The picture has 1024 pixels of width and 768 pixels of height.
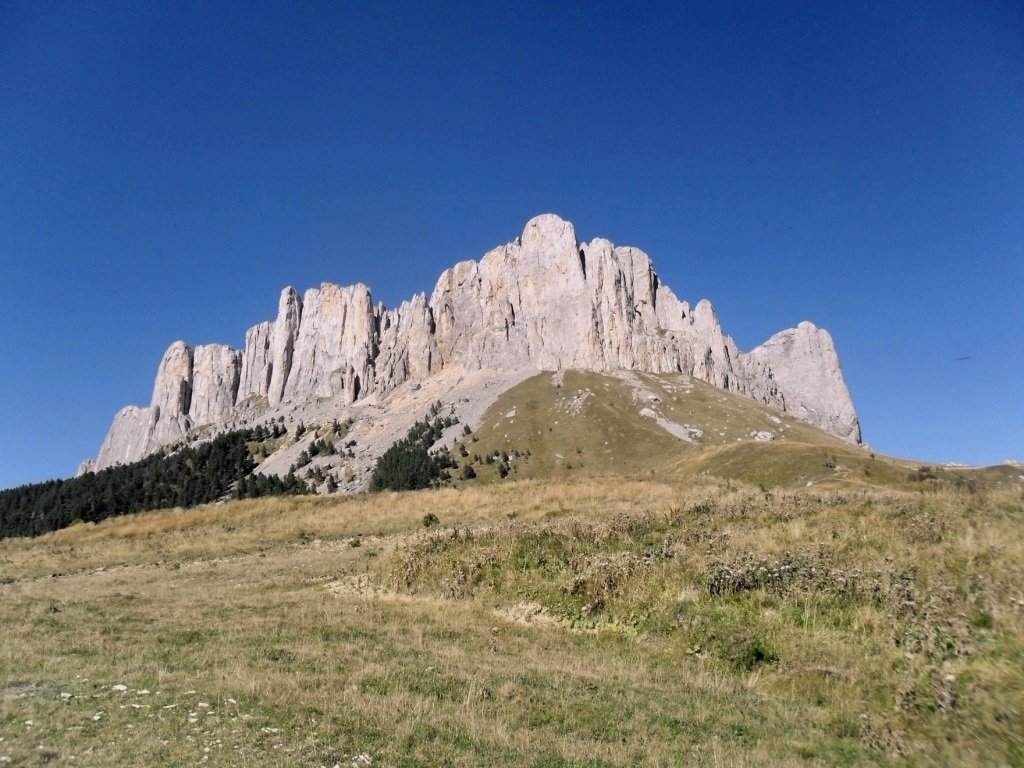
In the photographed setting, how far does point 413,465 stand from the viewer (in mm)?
156500

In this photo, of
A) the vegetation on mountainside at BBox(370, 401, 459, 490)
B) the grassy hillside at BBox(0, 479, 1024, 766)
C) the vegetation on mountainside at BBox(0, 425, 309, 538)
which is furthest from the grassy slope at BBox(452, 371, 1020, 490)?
the vegetation on mountainside at BBox(0, 425, 309, 538)

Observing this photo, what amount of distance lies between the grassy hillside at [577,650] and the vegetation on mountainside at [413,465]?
121 metres

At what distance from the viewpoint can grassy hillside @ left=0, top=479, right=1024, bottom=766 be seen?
27.3 feet

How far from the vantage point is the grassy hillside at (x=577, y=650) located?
833 centimetres

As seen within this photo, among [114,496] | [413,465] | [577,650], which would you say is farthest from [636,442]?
[114,496]

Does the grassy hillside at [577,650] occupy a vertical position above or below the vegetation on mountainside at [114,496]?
below

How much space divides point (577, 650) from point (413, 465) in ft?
479

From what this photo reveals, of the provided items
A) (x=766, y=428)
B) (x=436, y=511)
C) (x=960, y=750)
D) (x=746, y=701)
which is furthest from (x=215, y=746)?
(x=766, y=428)

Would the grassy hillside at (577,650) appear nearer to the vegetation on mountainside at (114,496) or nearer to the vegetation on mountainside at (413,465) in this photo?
the vegetation on mountainside at (413,465)

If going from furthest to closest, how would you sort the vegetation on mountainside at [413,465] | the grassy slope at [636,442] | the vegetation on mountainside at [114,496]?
the vegetation on mountainside at [114,496], the vegetation on mountainside at [413,465], the grassy slope at [636,442]

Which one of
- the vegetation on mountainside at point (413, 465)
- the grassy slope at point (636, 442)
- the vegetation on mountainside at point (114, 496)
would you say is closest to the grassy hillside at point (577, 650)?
the grassy slope at point (636, 442)

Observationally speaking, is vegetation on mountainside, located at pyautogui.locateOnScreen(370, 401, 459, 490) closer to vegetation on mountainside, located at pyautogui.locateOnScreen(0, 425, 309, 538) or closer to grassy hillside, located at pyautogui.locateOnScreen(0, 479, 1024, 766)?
vegetation on mountainside, located at pyautogui.locateOnScreen(0, 425, 309, 538)

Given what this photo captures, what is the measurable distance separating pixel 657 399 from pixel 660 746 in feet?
636

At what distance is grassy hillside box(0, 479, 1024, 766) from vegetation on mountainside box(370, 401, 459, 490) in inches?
4758
